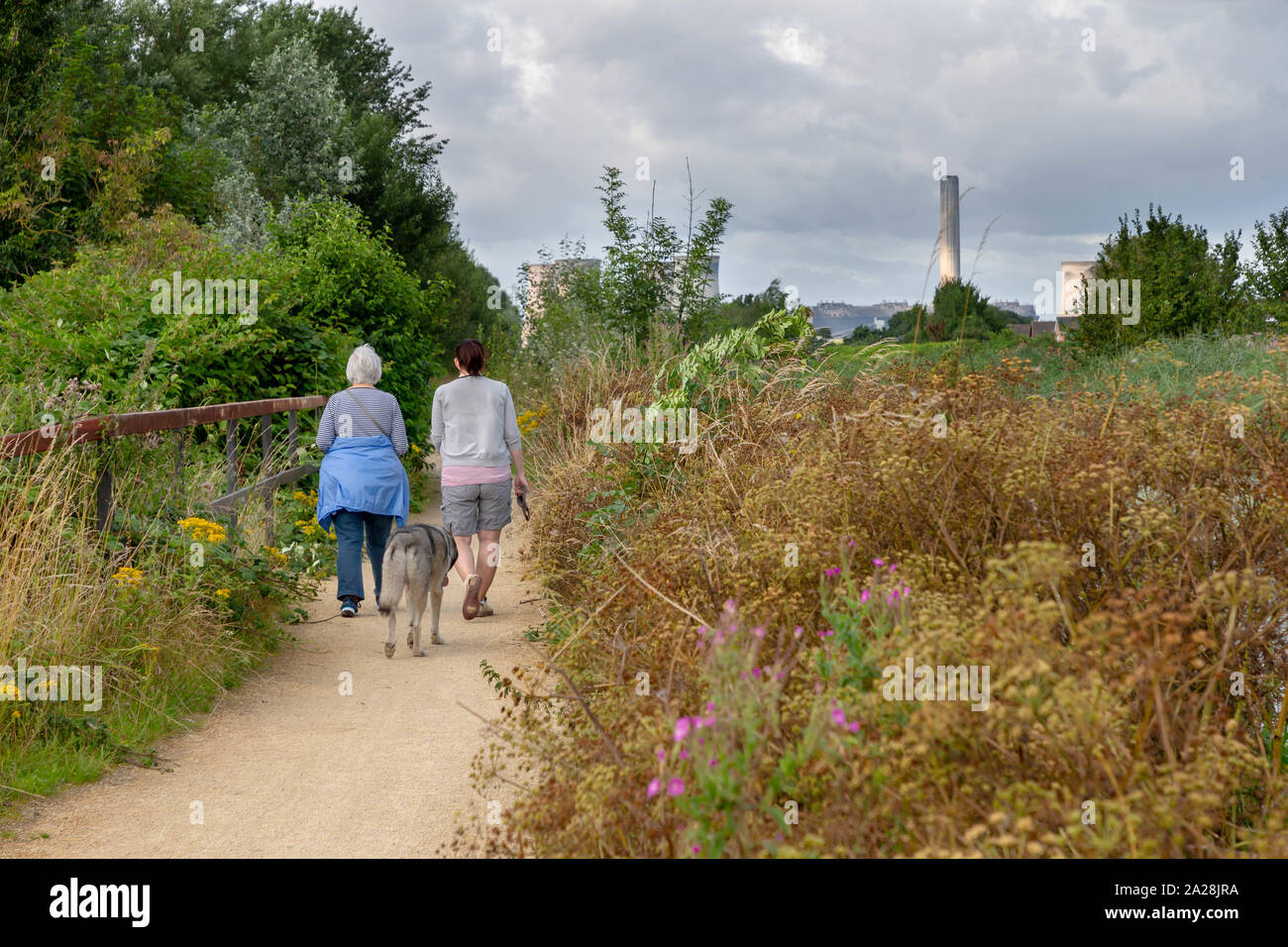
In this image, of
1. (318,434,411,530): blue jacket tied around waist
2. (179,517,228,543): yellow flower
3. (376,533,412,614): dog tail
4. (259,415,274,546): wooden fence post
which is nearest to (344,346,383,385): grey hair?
(318,434,411,530): blue jacket tied around waist

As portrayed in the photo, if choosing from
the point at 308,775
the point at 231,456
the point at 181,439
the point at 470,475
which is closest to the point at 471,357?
the point at 470,475

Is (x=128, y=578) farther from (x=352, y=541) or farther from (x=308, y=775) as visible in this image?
(x=352, y=541)

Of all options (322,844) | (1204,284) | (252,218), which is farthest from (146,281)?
(1204,284)

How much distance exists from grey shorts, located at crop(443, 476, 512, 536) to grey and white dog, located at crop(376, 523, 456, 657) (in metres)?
0.58

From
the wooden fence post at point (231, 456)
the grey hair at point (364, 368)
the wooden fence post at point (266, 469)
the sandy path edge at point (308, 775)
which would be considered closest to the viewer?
the sandy path edge at point (308, 775)

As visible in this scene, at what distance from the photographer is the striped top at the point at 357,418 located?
7.36 m

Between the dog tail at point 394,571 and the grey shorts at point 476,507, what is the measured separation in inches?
34.1

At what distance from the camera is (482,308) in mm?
42688

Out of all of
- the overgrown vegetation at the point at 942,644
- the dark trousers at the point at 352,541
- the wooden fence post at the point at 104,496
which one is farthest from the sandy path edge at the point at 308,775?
the wooden fence post at the point at 104,496

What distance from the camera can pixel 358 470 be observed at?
727cm

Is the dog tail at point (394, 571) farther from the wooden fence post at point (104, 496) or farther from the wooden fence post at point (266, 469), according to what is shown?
the wooden fence post at point (266, 469)

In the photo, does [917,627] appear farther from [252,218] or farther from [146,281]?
[252,218]

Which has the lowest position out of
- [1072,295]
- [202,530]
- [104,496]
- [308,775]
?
[308,775]

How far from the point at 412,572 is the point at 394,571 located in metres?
0.11
